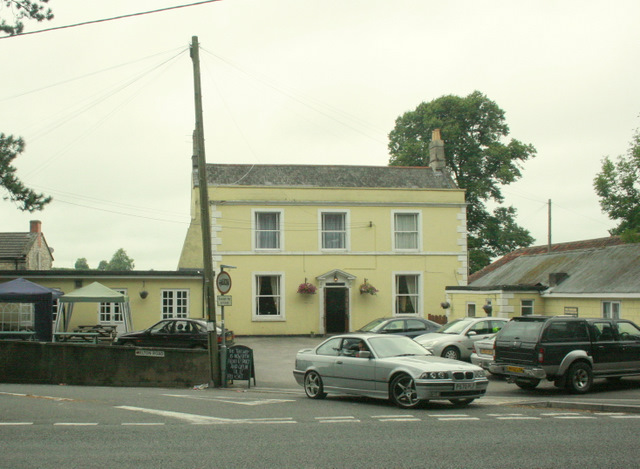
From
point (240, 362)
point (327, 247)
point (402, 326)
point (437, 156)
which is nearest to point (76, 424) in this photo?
point (240, 362)

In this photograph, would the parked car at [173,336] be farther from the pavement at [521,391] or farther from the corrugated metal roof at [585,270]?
the corrugated metal roof at [585,270]

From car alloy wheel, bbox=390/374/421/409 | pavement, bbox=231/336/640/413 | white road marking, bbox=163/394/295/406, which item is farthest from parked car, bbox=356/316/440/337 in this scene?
car alloy wheel, bbox=390/374/421/409

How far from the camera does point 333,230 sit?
35906 millimetres

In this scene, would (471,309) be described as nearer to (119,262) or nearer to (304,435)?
(304,435)

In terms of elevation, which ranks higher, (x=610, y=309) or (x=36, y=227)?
(x=36, y=227)

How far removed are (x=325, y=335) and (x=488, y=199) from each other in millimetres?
19958

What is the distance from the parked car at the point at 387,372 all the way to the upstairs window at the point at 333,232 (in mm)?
19220

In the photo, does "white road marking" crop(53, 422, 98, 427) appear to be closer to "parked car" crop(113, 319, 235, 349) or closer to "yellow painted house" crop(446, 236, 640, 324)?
"parked car" crop(113, 319, 235, 349)

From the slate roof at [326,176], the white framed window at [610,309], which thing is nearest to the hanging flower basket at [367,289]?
the slate roof at [326,176]

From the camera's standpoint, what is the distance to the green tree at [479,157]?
49250mm

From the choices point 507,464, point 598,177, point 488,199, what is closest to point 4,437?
point 507,464

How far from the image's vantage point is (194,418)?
41.3 ft

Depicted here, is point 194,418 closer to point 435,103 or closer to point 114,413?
point 114,413

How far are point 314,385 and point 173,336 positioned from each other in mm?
11860
